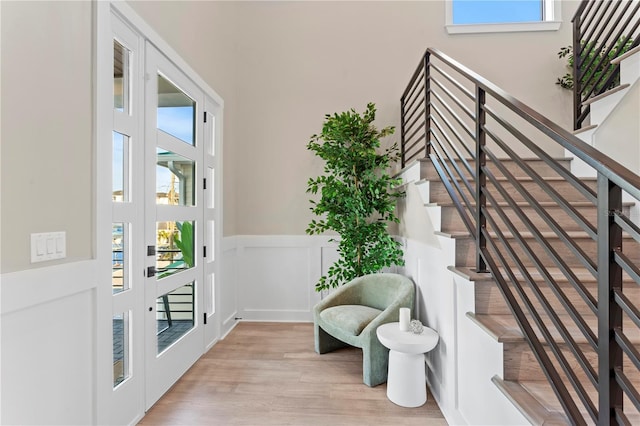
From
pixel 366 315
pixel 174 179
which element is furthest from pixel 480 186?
pixel 174 179

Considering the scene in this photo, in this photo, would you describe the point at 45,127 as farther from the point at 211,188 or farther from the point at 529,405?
the point at 529,405

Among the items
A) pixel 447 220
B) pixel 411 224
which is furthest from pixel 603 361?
Result: pixel 411 224

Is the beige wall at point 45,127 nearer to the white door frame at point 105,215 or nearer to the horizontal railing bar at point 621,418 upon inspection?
the white door frame at point 105,215

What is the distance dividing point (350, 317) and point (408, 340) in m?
0.59

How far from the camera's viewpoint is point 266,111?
12.2ft

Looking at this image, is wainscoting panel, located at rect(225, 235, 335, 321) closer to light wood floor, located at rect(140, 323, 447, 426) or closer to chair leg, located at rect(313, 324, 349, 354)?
light wood floor, located at rect(140, 323, 447, 426)

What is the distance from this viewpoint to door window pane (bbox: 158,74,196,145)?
7.41ft

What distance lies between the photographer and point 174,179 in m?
2.40

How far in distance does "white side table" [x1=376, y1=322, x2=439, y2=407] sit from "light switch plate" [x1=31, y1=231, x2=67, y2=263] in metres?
1.76

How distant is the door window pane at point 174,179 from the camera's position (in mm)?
2221

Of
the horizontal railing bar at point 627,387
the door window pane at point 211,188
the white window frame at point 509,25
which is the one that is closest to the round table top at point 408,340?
the horizontal railing bar at point 627,387

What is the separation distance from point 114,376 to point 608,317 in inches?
84.9

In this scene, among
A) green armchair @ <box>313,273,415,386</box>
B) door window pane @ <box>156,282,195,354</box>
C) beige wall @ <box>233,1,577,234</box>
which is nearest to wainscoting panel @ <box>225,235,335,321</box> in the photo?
beige wall @ <box>233,1,577,234</box>

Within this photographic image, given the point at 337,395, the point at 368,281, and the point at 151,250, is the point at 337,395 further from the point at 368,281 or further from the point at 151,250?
the point at 151,250
